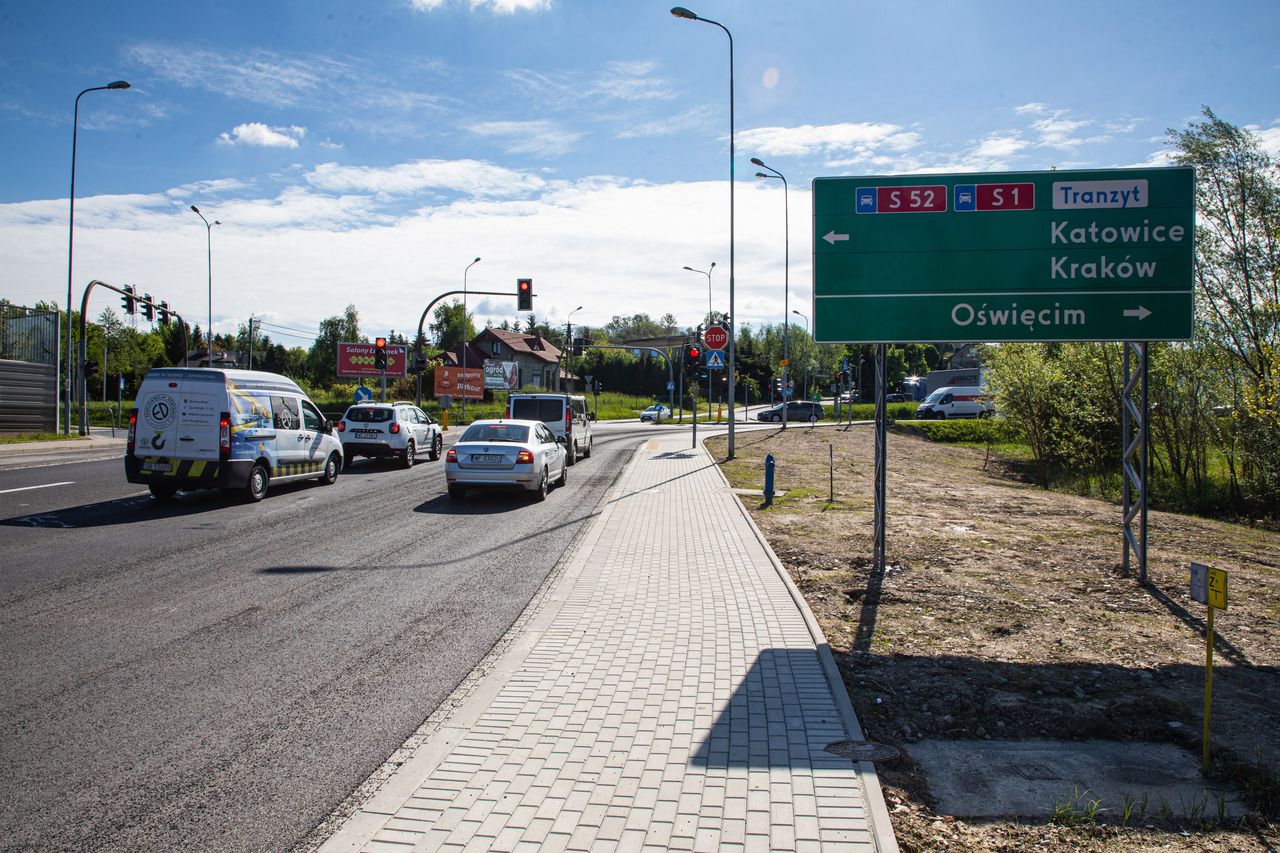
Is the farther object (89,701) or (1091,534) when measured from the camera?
(1091,534)

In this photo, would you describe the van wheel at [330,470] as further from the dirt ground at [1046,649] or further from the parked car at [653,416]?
the parked car at [653,416]

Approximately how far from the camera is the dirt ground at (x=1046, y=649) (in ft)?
12.5

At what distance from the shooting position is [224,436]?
44.8ft

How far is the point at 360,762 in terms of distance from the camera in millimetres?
4219

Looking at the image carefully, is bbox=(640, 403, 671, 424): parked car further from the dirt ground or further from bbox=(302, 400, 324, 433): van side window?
the dirt ground

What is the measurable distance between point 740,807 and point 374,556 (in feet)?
23.6

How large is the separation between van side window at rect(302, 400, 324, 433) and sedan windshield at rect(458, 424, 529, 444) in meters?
3.37

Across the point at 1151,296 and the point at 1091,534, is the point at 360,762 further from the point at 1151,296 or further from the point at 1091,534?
the point at 1091,534

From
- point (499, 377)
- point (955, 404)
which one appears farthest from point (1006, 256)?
point (499, 377)

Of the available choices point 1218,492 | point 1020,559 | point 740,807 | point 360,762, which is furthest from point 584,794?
point 1218,492

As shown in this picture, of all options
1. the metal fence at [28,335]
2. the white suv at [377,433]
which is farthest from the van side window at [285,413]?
the metal fence at [28,335]

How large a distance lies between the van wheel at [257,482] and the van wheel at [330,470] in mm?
2181

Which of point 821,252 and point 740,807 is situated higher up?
A: point 821,252

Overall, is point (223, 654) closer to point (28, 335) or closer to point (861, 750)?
point (861, 750)
